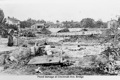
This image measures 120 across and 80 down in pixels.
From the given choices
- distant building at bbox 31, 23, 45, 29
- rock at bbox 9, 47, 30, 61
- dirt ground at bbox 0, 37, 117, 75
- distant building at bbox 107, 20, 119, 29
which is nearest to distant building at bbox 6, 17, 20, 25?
distant building at bbox 31, 23, 45, 29

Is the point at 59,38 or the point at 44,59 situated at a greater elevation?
the point at 59,38

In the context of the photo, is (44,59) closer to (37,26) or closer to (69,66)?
(69,66)

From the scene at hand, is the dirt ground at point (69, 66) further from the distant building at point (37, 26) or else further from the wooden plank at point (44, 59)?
the distant building at point (37, 26)

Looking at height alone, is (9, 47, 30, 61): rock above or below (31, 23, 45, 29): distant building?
below

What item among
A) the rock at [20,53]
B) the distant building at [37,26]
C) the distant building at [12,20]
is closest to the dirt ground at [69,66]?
Result: the rock at [20,53]

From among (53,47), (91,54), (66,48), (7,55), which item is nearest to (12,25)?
(7,55)

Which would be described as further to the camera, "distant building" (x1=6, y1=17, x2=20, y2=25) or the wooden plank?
"distant building" (x1=6, y1=17, x2=20, y2=25)

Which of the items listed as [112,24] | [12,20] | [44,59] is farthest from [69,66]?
[12,20]

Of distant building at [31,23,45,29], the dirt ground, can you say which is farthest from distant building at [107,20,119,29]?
distant building at [31,23,45,29]

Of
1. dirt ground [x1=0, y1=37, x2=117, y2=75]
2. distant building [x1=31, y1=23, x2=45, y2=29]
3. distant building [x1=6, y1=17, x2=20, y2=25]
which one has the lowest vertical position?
dirt ground [x1=0, y1=37, x2=117, y2=75]

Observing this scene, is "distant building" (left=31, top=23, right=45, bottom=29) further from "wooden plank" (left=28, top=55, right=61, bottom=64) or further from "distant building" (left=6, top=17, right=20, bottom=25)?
"wooden plank" (left=28, top=55, right=61, bottom=64)
